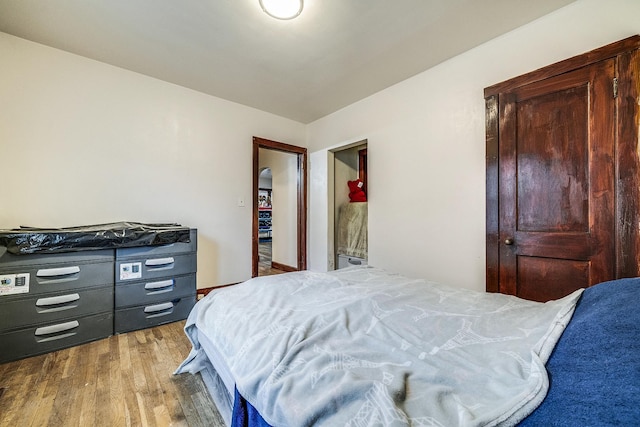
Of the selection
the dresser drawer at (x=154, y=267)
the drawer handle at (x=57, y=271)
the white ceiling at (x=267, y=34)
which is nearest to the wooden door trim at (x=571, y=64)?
the white ceiling at (x=267, y=34)

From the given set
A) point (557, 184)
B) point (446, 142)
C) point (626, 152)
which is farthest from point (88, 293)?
point (626, 152)

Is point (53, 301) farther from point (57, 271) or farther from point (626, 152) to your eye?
point (626, 152)

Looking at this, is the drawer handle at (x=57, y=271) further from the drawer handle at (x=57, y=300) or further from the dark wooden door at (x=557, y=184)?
the dark wooden door at (x=557, y=184)

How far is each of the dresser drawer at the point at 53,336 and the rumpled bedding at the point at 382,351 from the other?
1.21 meters

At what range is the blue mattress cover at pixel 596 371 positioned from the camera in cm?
49

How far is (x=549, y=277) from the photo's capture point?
71.9 inches

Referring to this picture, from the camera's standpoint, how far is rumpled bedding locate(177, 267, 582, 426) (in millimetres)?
599

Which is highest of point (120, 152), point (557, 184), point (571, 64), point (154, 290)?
point (571, 64)

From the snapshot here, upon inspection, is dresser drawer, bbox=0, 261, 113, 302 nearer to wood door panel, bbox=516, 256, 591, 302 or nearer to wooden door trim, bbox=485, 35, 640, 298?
wood door panel, bbox=516, 256, 591, 302

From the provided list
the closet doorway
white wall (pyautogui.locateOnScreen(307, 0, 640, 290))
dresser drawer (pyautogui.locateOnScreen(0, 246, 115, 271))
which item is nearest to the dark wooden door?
white wall (pyautogui.locateOnScreen(307, 0, 640, 290))

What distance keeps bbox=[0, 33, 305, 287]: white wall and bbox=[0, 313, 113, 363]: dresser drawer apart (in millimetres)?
951

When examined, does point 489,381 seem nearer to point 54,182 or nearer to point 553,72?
point 553,72

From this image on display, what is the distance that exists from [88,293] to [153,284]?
433 millimetres

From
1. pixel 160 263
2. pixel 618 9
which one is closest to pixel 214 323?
pixel 160 263
